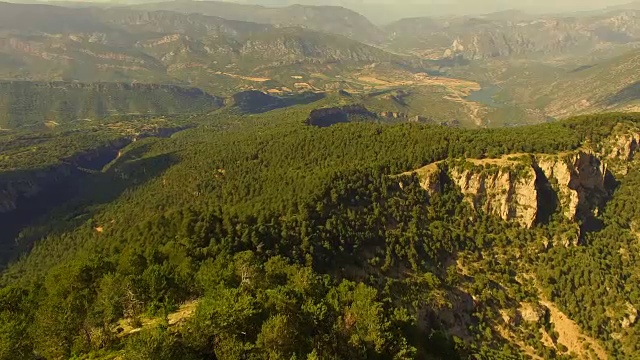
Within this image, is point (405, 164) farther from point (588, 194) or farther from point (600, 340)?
point (600, 340)

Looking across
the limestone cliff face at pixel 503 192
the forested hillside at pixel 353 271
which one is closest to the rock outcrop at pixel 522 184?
the limestone cliff face at pixel 503 192

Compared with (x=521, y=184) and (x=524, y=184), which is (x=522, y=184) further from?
(x=524, y=184)

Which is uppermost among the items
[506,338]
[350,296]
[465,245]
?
[350,296]

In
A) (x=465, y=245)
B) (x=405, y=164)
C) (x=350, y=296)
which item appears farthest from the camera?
(x=405, y=164)

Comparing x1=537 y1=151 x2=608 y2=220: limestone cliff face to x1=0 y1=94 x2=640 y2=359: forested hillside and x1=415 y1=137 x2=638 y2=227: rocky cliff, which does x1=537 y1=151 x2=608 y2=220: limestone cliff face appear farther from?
x1=0 y1=94 x2=640 y2=359: forested hillside

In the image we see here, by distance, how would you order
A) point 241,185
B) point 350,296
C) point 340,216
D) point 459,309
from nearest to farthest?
1. point 350,296
2. point 459,309
3. point 340,216
4. point 241,185

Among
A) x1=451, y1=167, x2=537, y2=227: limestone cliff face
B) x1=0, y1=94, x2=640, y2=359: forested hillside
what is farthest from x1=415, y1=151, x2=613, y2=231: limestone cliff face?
x1=0, y1=94, x2=640, y2=359: forested hillside

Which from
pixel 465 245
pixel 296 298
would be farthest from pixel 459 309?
pixel 296 298
